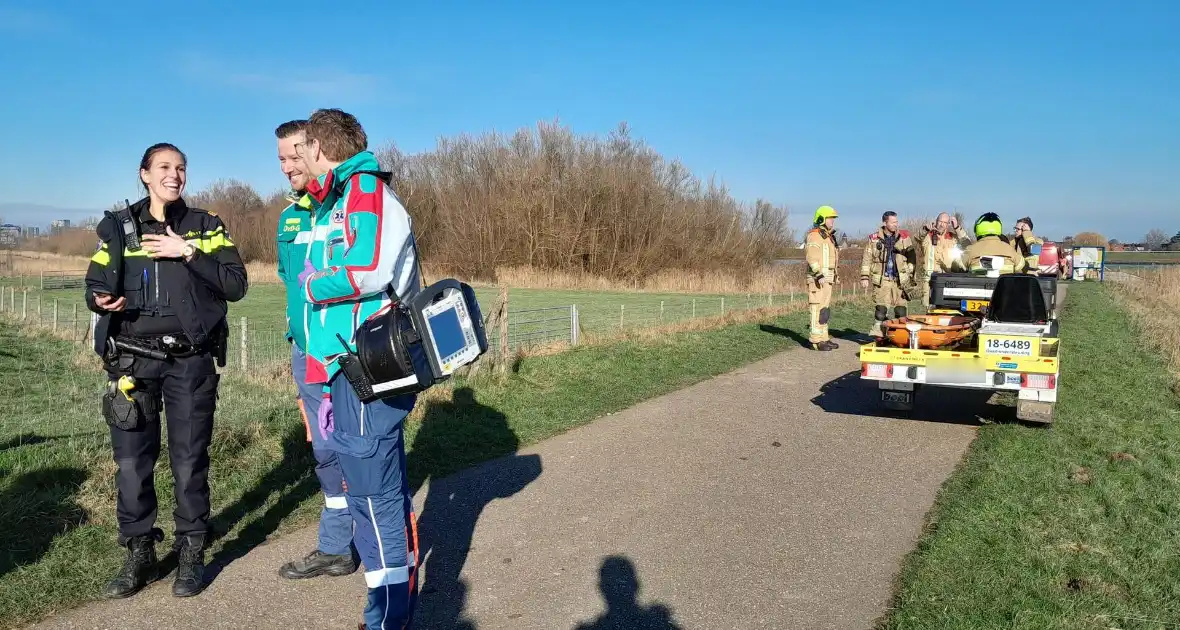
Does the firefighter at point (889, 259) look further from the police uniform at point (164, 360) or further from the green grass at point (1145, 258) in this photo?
the green grass at point (1145, 258)

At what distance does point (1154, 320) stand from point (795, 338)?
477 inches

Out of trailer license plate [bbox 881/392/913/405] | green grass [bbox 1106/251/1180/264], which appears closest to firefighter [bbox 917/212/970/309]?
trailer license plate [bbox 881/392/913/405]

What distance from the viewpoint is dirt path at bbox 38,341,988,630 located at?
4047mm

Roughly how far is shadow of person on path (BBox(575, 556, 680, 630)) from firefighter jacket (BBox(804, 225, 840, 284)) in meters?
9.88

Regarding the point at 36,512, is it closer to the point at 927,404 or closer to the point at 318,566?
the point at 318,566

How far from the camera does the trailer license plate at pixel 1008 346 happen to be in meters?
7.99

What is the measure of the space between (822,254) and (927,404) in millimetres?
4329

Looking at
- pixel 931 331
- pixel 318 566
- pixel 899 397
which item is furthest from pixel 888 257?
pixel 318 566

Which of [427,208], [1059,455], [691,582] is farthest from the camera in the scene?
[427,208]

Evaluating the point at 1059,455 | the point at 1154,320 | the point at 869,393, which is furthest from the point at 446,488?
the point at 1154,320

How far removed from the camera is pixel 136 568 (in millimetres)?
4301

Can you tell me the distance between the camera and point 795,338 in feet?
52.1

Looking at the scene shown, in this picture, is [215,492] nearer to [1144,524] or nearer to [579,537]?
[579,537]

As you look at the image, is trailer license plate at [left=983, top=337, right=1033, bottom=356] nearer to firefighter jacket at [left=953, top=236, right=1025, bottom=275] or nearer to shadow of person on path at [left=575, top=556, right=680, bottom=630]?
firefighter jacket at [left=953, top=236, right=1025, bottom=275]
